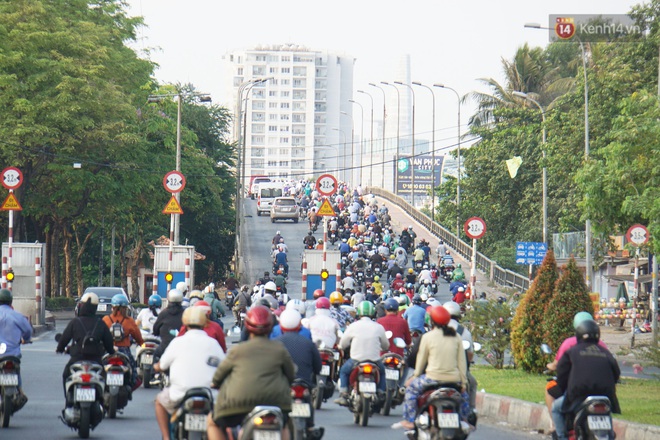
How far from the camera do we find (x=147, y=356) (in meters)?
18.8

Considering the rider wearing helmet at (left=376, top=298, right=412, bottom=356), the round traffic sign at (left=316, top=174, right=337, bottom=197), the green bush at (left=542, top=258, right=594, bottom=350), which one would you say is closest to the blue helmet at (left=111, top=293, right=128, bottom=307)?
the rider wearing helmet at (left=376, top=298, right=412, bottom=356)

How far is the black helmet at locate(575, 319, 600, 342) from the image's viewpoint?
11148mm

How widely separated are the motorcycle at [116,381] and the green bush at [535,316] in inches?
271

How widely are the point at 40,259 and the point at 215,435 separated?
26.6 m

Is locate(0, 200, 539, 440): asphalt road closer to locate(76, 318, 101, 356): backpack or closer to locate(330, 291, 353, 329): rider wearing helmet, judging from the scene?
locate(76, 318, 101, 356): backpack

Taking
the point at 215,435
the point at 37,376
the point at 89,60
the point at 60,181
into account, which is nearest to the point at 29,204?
the point at 60,181

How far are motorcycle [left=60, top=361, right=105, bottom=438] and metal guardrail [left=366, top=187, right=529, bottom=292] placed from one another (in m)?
31.7

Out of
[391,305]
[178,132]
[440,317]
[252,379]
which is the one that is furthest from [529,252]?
[252,379]

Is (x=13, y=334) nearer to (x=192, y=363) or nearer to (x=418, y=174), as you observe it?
(x=192, y=363)

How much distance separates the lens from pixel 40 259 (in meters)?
34.8

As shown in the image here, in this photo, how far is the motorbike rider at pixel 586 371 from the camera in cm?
1096

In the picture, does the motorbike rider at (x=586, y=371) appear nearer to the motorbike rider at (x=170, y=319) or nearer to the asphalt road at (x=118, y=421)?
the asphalt road at (x=118, y=421)

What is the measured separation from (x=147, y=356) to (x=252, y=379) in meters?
10.3

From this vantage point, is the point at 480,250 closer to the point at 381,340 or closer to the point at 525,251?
the point at 525,251
